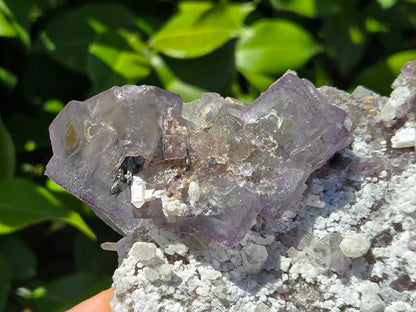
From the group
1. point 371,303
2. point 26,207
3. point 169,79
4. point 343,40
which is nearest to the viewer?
point 371,303

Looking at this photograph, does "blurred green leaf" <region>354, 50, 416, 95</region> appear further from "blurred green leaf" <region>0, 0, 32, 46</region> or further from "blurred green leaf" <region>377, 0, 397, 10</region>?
"blurred green leaf" <region>0, 0, 32, 46</region>

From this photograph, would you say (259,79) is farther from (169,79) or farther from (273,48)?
(169,79)

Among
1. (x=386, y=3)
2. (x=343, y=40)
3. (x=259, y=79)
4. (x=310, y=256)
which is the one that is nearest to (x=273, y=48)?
(x=259, y=79)

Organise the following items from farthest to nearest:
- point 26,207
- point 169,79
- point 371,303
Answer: point 169,79 → point 26,207 → point 371,303

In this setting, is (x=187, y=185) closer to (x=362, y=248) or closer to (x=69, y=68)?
(x=362, y=248)

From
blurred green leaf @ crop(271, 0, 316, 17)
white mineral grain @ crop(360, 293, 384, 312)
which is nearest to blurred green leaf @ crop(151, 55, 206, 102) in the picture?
blurred green leaf @ crop(271, 0, 316, 17)

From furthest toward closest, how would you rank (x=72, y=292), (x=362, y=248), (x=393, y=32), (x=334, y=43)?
(x=393, y=32)
(x=334, y=43)
(x=72, y=292)
(x=362, y=248)

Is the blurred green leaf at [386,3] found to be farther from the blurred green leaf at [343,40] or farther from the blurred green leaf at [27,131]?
the blurred green leaf at [27,131]

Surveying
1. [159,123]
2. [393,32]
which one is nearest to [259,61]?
[393,32]
